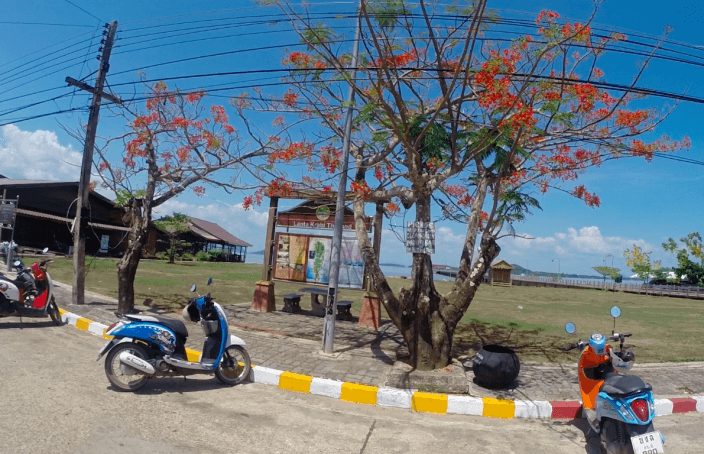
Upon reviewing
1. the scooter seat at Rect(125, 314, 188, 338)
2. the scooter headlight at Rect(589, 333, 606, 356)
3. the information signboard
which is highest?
the information signboard

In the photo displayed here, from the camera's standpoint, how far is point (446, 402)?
5.22 meters

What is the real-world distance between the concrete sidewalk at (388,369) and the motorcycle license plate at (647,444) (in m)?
1.76

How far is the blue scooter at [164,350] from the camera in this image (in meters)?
4.97

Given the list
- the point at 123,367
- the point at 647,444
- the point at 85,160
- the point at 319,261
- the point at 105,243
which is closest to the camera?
the point at 647,444

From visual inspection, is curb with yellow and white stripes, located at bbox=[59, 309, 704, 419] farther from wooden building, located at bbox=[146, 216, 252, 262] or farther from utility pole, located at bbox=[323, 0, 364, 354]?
wooden building, located at bbox=[146, 216, 252, 262]

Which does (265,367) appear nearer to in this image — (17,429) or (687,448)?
(17,429)

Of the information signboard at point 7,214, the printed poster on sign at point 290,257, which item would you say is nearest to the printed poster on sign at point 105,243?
the information signboard at point 7,214

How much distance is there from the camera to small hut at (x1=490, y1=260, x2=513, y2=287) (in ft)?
120

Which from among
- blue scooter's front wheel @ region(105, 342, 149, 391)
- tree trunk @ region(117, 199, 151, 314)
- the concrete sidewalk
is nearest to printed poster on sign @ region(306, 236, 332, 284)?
the concrete sidewalk

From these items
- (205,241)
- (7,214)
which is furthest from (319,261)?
(205,241)

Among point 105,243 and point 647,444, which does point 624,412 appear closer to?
point 647,444

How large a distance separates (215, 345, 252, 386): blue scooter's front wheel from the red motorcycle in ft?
14.0

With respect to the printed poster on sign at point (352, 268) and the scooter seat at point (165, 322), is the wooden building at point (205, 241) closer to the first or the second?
the printed poster on sign at point (352, 268)

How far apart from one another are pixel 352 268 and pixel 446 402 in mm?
5419
